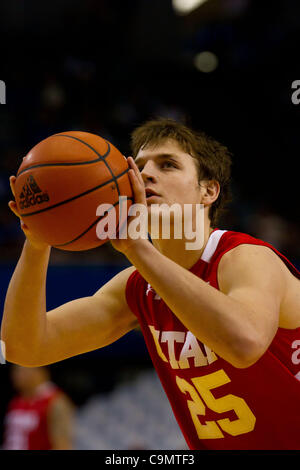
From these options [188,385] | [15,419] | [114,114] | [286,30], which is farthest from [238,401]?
[286,30]

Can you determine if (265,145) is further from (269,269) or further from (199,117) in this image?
(269,269)

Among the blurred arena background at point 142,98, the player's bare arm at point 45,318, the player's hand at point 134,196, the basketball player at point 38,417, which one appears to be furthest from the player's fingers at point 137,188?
the blurred arena background at point 142,98

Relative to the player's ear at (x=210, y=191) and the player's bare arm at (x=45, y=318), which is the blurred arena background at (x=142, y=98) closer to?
the player's bare arm at (x=45, y=318)

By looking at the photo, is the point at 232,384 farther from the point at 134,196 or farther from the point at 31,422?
the point at 31,422

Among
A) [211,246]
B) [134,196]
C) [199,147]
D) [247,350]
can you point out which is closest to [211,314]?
[247,350]

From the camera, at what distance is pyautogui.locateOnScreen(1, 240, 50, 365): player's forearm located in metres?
2.55

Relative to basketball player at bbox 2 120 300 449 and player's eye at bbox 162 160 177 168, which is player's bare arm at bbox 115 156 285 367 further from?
player's eye at bbox 162 160 177 168

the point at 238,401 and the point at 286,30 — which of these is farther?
the point at 286,30

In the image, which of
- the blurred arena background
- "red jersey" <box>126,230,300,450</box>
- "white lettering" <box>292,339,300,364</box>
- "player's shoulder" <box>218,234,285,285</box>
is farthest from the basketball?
the blurred arena background

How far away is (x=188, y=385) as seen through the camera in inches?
104

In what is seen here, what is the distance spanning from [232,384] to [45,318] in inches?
36.6

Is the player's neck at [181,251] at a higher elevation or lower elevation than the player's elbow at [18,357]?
higher

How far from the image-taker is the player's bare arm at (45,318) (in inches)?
101
